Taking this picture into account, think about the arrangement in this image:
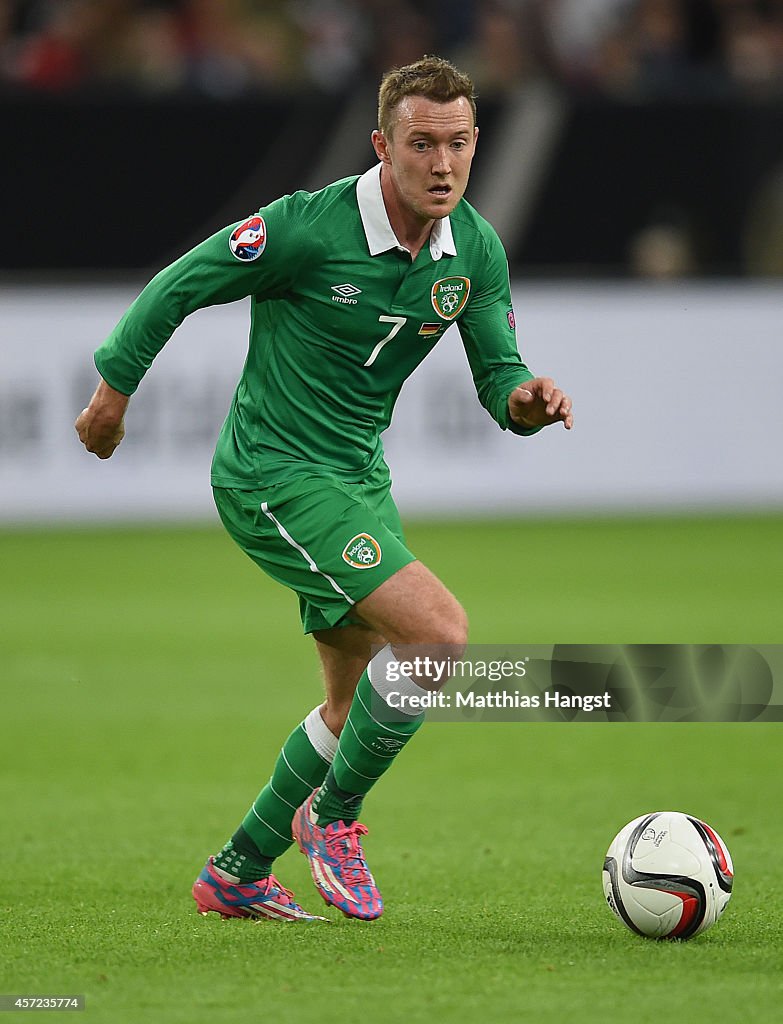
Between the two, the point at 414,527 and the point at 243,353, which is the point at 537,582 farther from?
the point at 243,353

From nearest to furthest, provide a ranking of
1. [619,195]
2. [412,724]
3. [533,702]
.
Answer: [412,724]
[533,702]
[619,195]

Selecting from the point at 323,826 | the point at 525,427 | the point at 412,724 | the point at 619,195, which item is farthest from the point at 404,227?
the point at 619,195

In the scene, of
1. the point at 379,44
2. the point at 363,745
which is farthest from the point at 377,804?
the point at 379,44

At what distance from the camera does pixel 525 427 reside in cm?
479

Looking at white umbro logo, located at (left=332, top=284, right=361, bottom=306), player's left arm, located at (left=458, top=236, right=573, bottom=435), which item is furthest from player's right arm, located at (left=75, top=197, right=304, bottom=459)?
player's left arm, located at (left=458, top=236, right=573, bottom=435)

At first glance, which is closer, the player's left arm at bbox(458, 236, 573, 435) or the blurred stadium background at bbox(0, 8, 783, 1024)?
the player's left arm at bbox(458, 236, 573, 435)

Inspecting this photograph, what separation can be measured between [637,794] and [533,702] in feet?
5.02

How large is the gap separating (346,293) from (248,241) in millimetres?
301

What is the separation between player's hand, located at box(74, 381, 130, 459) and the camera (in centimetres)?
459

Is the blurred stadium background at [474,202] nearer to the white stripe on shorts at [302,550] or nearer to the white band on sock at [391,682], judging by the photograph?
the white stripe on shorts at [302,550]

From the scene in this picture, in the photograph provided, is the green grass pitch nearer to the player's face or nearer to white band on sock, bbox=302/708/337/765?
white band on sock, bbox=302/708/337/765

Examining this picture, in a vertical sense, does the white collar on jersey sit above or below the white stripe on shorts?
above
